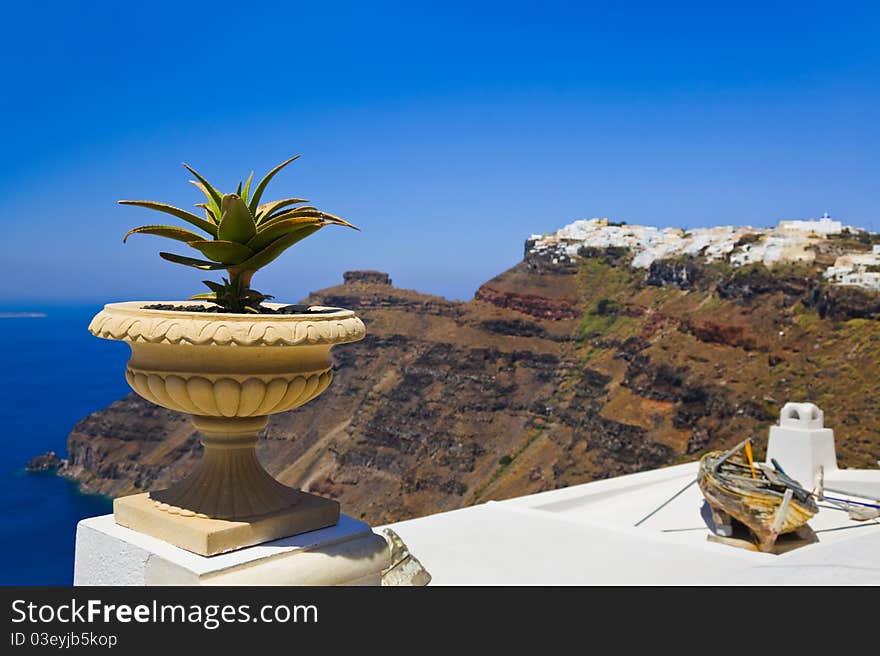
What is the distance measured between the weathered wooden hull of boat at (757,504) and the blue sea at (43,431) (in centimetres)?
2693

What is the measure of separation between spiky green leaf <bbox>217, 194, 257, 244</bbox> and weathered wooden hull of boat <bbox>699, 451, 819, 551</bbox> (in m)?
6.55

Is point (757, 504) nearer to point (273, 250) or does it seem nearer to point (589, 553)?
point (589, 553)

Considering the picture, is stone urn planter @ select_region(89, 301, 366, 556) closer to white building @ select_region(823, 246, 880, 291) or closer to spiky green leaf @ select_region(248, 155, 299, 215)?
spiky green leaf @ select_region(248, 155, 299, 215)

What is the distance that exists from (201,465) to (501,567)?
3.63m

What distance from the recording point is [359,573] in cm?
276

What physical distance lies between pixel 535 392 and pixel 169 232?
60487 mm

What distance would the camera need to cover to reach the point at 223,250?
2889 mm

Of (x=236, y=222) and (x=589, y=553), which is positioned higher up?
(x=236, y=222)

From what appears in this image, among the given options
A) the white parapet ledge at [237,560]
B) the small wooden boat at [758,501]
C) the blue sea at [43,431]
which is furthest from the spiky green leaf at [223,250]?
the blue sea at [43,431]

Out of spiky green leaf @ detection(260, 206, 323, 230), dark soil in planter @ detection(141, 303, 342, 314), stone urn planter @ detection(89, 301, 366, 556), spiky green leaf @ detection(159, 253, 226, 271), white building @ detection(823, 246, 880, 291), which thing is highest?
white building @ detection(823, 246, 880, 291)

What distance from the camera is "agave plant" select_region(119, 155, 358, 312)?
2.85m

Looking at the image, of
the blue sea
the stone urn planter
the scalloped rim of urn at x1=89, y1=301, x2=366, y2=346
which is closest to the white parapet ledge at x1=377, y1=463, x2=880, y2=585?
the stone urn planter

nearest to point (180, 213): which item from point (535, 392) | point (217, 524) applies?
point (217, 524)

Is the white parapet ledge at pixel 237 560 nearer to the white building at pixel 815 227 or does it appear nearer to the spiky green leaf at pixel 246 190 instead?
the spiky green leaf at pixel 246 190
